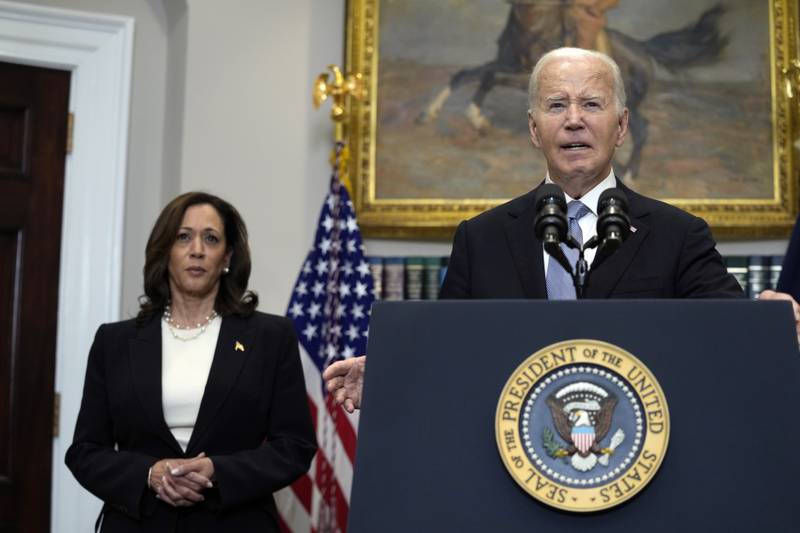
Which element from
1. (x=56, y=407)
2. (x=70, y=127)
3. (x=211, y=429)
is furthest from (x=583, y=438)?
(x=70, y=127)

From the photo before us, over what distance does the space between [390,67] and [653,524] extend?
14.3ft

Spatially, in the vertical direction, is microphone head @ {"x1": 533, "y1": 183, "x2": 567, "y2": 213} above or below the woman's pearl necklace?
above

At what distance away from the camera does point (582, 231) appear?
2334 millimetres

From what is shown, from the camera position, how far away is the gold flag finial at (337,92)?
525 centimetres

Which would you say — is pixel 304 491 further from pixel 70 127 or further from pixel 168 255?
pixel 70 127

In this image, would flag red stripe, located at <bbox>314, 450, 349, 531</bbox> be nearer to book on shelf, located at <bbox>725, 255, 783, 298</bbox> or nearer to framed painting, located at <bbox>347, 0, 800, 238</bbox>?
framed painting, located at <bbox>347, 0, 800, 238</bbox>

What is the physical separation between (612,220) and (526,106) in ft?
12.5

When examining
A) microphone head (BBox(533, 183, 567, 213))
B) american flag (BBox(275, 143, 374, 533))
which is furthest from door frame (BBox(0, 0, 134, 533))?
microphone head (BBox(533, 183, 567, 213))

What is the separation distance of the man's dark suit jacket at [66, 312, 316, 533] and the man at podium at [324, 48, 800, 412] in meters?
1.46

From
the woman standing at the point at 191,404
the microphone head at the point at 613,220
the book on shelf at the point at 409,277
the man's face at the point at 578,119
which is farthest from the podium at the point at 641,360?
the book on shelf at the point at 409,277

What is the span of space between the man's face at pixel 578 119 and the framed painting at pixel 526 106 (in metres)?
3.01

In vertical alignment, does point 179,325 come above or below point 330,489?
above

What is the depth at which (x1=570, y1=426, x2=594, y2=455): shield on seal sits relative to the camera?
154cm

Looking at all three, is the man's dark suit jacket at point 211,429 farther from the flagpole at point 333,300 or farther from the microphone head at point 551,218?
the microphone head at point 551,218
